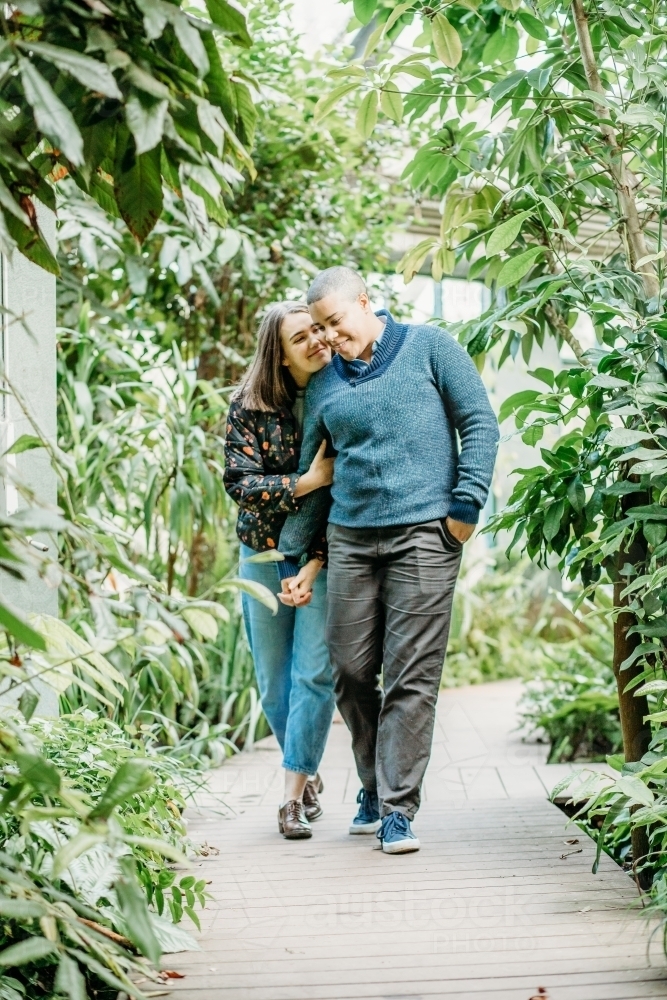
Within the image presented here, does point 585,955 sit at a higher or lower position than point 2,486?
lower

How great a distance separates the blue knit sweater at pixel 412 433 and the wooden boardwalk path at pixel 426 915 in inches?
32.4

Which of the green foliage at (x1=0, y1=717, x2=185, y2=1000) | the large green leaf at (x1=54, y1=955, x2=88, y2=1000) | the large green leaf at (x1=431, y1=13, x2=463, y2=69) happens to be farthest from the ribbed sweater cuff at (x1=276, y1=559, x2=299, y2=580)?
the large green leaf at (x1=54, y1=955, x2=88, y2=1000)

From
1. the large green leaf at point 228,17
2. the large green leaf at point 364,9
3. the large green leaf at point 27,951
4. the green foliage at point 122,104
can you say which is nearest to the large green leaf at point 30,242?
the green foliage at point 122,104

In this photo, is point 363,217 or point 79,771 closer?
point 79,771

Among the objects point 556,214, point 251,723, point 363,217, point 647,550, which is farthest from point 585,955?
point 363,217

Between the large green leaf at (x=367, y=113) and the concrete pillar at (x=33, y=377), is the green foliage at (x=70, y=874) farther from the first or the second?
the large green leaf at (x=367, y=113)

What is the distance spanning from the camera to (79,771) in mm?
2176

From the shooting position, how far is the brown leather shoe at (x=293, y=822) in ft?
8.99

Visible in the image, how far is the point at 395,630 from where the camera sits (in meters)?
2.59

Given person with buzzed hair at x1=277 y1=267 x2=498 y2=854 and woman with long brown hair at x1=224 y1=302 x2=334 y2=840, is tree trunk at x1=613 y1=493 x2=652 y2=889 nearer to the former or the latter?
person with buzzed hair at x1=277 y1=267 x2=498 y2=854

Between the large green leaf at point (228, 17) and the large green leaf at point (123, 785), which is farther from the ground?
the large green leaf at point (228, 17)

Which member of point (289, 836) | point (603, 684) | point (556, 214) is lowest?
point (603, 684)

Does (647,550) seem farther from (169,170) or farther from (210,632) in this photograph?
(169,170)

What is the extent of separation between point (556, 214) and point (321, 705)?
142 centimetres
